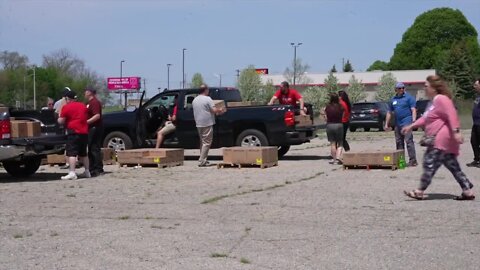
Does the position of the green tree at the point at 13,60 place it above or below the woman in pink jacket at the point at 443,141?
above

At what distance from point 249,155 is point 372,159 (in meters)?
2.63

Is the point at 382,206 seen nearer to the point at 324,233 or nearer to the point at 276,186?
the point at 324,233

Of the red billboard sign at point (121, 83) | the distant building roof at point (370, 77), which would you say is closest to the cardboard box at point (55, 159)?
the distant building roof at point (370, 77)

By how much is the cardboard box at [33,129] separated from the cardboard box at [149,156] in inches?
106

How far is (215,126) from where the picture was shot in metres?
17.0

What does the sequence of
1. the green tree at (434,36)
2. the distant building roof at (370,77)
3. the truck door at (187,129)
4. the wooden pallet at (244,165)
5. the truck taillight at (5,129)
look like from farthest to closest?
the green tree at (434,36)
the distant building roof at (370,77)
the truck door at (187,129)
the wooden pallet at (244,165)
the truck taillight at (5,129)

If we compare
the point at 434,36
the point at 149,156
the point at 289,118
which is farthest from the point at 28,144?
the point at 434,36

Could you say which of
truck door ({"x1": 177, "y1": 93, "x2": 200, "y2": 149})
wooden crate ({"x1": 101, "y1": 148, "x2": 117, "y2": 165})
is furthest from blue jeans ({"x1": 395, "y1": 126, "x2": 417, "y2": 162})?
wooden crate ({"x1": 101, "y1": 148, "x2": 117, "y2": 165})

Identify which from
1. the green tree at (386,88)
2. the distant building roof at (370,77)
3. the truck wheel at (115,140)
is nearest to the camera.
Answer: the truck wheel at (115,140)

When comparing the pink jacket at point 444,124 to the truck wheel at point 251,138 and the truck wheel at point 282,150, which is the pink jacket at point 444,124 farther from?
the truck wheel at point 282,150

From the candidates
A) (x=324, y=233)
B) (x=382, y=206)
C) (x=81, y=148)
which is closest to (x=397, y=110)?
(x=382, y=206)

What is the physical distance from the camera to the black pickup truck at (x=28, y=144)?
12320 millimetres

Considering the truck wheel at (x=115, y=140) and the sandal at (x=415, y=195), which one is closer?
the sandal at (x=415, y=195)

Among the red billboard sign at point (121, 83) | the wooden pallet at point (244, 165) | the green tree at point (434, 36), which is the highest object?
the green tree at point (434, 36)
